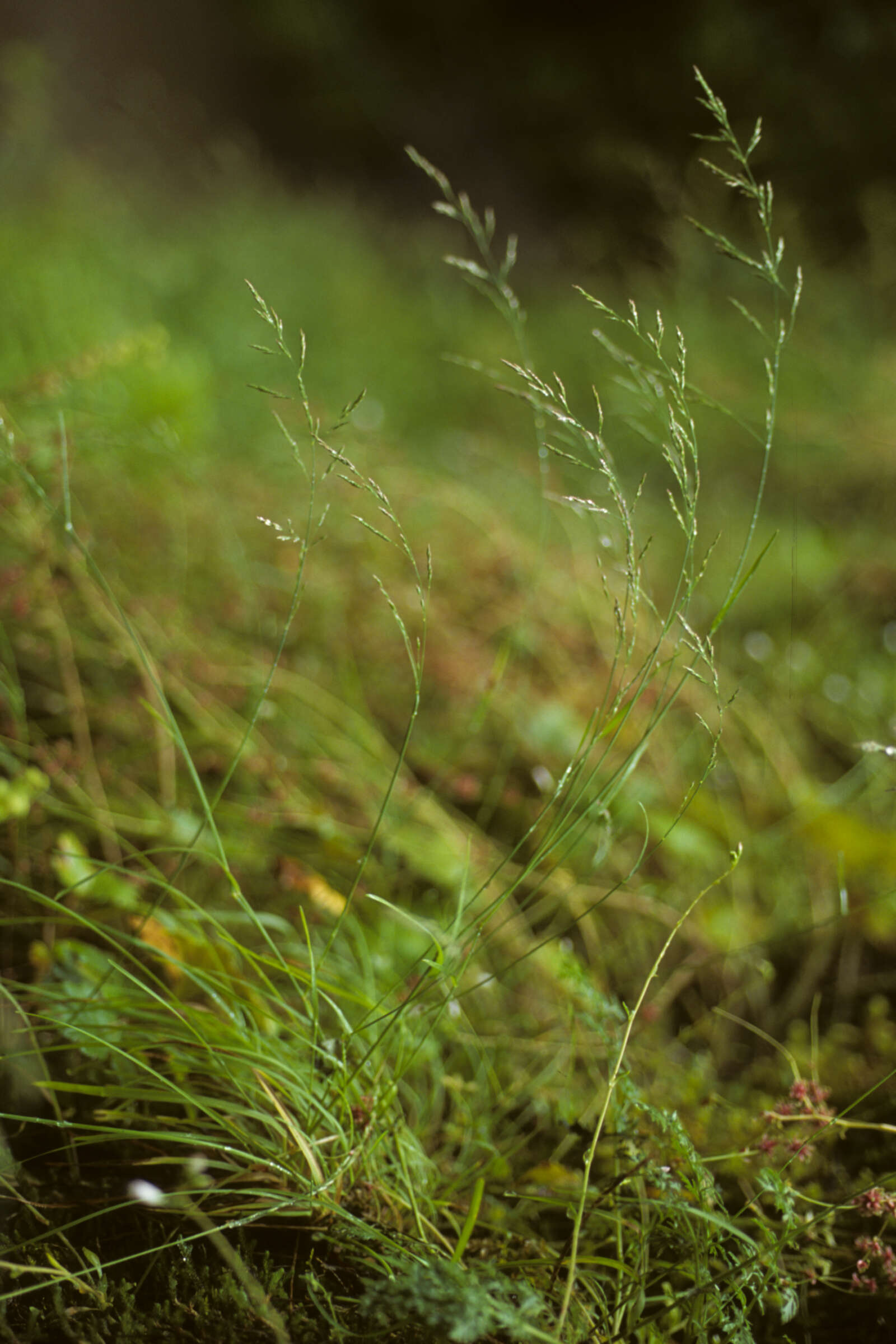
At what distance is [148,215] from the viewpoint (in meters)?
4.05

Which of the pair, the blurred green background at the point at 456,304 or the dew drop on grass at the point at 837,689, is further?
the dew drop on grass at the point at 837,689

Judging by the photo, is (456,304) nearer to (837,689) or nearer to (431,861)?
(837,689)

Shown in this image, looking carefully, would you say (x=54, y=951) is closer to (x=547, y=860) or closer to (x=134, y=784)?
(x=134, y=784)

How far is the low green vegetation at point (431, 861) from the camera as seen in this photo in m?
0.73

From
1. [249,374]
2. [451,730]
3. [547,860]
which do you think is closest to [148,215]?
[249,374]

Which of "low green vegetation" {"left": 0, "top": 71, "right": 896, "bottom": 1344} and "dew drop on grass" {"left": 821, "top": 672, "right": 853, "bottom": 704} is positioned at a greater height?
"dew drop on grass" {"left": 821, "top": 672, "right": 853, "bottom": 704}

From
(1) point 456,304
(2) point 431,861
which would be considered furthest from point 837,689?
(1) point 456,304

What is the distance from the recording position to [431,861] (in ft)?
4.37

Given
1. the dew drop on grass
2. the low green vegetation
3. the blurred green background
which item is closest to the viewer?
the low green vegetation

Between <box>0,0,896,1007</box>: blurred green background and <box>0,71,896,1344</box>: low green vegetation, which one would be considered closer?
<box>0,71,896,1344</box>: low green vegetation

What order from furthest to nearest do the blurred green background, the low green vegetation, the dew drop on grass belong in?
the dew drop on grass, the blurred green background, the low green vegetation

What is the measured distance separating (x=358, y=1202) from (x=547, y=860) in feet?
2.26

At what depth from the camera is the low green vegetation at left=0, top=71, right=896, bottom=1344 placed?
725 mm

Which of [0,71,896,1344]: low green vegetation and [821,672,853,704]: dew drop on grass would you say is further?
[821,672,853,704]: dew drop on grass
